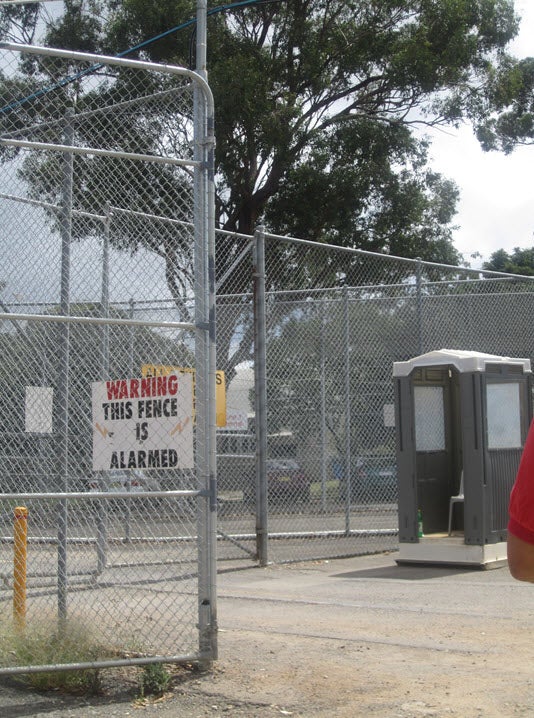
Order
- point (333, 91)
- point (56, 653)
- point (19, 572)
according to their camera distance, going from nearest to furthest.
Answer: point (56, 653)
point (19, 572)
point (333, 91)

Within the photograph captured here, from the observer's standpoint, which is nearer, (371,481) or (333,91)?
(371,481)

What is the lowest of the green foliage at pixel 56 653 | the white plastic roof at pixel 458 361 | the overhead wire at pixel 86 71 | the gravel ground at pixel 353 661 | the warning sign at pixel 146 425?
the gravel ground at pixel 353 661

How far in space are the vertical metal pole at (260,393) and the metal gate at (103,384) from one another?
1.35 meters

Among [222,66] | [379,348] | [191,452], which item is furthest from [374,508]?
[222,66]

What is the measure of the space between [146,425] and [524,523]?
3.52 metres

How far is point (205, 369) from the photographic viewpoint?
6473mm

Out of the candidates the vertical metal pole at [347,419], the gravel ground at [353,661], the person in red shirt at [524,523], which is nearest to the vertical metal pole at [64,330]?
the gravel ground at [353,661]

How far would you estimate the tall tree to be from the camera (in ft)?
79.3

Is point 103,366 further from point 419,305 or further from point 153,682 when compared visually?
point 419,305

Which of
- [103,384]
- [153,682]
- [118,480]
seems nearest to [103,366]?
[118,480]

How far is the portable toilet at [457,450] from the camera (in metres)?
10.5

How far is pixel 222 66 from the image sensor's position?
2323 cm

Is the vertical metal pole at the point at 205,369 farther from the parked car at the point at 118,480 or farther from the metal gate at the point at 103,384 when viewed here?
the parked car at the point at 118,480

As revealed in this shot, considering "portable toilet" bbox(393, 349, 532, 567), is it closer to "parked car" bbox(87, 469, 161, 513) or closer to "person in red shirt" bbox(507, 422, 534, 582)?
"parked car" bbox(87, 469, 161, 513)
